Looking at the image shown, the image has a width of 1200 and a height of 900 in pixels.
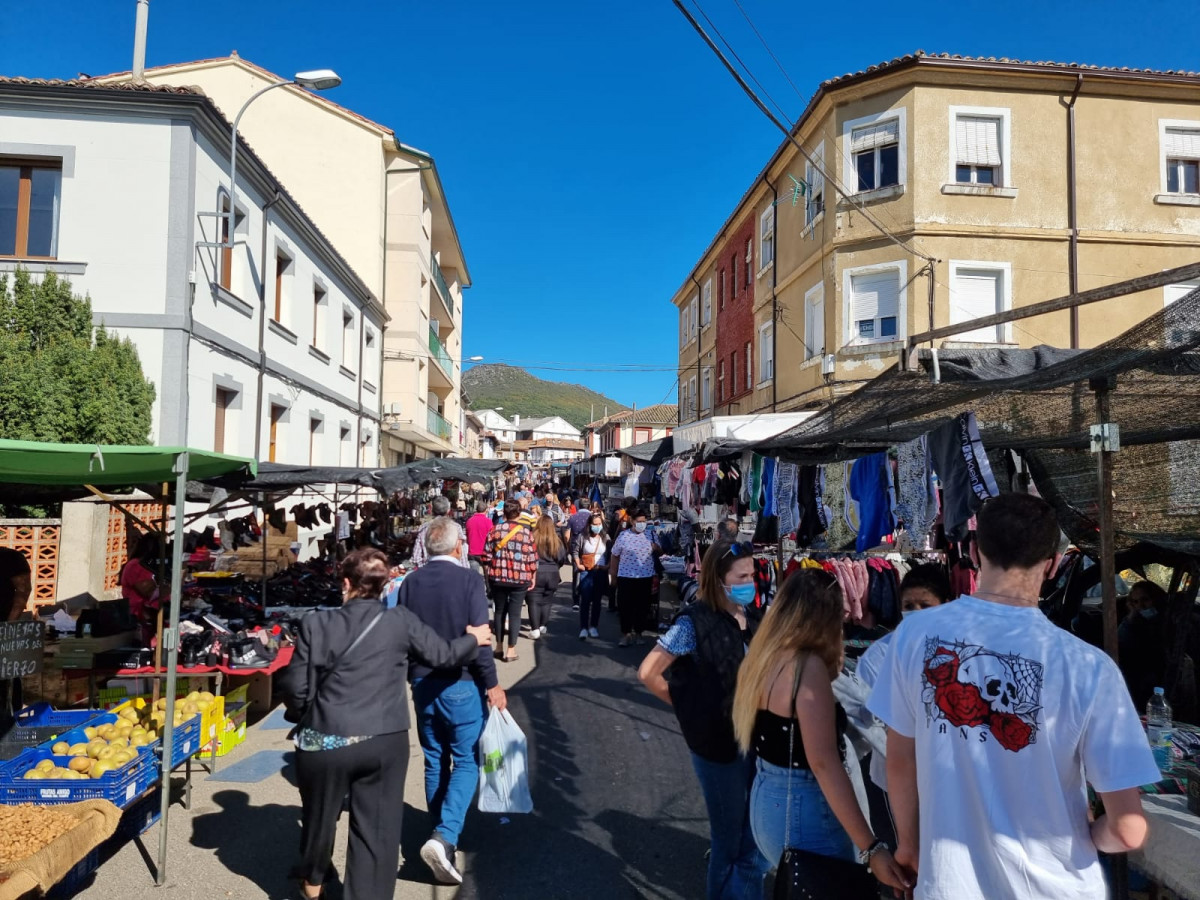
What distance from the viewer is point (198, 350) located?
11.9m

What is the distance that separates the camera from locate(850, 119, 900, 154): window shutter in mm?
15453

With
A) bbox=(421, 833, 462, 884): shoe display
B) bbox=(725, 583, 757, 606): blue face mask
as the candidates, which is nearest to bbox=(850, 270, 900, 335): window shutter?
bbox=(725, 583, 757, 606): blue face mask

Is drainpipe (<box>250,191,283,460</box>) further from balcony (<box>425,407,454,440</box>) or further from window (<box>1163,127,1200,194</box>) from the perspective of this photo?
window (<box>1163,127,1200,194</box>)

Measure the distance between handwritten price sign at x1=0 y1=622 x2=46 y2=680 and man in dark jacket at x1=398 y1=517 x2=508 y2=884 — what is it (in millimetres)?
2322

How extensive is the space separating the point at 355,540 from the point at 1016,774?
12462 millimetres

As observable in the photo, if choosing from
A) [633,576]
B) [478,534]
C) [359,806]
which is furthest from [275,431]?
[359,806]

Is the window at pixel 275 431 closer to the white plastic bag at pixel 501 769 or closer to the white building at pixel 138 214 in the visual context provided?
the white building at pixel 138 214

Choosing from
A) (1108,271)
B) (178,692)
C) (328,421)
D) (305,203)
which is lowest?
(178,692)

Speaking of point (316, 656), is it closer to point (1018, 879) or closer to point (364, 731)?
point (364, 731)

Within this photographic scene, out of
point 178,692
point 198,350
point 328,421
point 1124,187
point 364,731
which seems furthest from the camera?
point 328,421

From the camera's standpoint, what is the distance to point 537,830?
482 cm

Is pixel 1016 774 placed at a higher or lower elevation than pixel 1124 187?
lower

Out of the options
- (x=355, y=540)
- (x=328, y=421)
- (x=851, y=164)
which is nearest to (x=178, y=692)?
(x=355, y=540)

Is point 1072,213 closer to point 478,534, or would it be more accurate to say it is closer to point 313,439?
point 478,534
